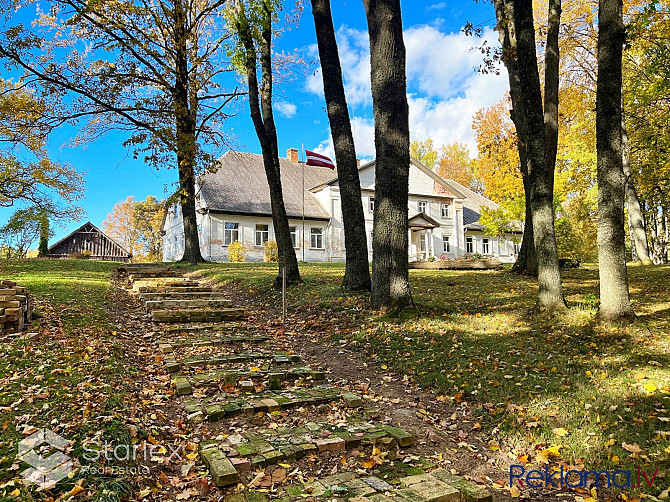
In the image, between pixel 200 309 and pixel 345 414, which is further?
pixel 200 309

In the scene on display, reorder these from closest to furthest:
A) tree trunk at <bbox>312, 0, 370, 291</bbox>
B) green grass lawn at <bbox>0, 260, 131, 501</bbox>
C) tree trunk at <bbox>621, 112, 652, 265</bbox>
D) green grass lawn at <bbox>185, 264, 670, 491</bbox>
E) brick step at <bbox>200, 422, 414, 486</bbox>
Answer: green grass lawn at <bbox>0, 260, 131, 501</bbox>
brick step at <bbox>200, 422, 414, 486</bbox>
green grass lawn at <bbox>185, 264, 670, 491</bbox>
tree trunk at <bbox>312, 0, 370, 291</bbox>
tree trunk at <bbox>621, 112, 652, 265</bbox>

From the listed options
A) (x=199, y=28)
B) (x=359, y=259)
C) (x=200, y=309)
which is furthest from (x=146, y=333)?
(x=199, y=28)

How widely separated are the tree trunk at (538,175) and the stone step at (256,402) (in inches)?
172

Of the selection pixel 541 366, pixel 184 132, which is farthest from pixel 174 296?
pixel 184 132

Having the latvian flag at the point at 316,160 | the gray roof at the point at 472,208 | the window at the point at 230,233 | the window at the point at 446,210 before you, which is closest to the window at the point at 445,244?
the window at the point at 446,210

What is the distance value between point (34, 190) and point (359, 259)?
2182 cm

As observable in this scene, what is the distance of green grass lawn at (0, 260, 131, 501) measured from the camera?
2.92 meters

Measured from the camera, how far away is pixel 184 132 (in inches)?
626

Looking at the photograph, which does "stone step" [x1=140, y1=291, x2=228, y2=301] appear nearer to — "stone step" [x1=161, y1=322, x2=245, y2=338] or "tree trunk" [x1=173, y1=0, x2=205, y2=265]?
"stone step" [x1=161, y1=322, x2=245, y2=338]

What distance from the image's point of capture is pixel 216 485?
305 cm

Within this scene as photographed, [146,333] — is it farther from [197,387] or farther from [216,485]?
[216,485]

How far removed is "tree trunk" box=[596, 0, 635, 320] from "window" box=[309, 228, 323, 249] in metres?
26.1

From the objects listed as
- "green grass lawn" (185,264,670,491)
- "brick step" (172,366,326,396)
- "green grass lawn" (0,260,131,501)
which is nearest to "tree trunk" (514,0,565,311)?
"green grass lawn" (185,264,670,491)

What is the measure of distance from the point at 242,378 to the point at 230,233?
2449 centimetres
